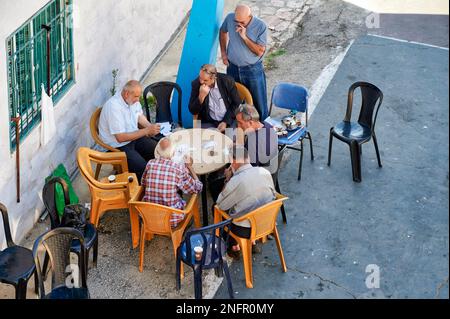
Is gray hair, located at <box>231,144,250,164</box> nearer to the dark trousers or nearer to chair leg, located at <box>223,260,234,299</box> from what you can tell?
chair leg, located at <box>223,260,234,299</box>

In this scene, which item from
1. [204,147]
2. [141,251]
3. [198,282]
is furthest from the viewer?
[204,147]

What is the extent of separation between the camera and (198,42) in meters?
11.6

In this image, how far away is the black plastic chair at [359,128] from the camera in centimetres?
1080

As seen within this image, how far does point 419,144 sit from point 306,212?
7.88ft

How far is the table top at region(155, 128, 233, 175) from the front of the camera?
32.1ft

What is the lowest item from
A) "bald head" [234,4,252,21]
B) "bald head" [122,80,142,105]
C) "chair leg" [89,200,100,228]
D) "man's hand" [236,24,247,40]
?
"chair leg" [89,200,100,228]

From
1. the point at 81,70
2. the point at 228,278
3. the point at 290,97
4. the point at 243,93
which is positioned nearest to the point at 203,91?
the point at 243,93

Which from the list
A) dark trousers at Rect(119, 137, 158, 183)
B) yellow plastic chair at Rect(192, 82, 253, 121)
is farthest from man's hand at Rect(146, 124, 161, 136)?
yellow plastic chair at Rect(192, 82, 253, 121)

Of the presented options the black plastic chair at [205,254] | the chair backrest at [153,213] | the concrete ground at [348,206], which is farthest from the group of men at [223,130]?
the concrete ground at [348,206]

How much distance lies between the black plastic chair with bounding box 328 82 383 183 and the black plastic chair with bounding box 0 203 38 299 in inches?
177

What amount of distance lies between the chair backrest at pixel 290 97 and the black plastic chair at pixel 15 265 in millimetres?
4427

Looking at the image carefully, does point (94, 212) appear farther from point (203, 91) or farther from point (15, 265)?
point (203, 91)

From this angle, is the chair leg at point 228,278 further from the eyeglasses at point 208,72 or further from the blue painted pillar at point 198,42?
the blue painted pillar at point 198,42

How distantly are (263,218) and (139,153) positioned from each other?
236cm
